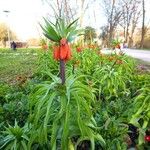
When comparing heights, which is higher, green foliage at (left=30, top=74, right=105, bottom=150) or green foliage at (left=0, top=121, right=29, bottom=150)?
green foliage at (left=30, top=74, right=105, bottom=150)

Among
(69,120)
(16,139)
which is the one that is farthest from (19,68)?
(69,120)

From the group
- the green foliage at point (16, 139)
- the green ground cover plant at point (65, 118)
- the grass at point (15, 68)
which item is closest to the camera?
the green ground cover plant at point (65, 118)

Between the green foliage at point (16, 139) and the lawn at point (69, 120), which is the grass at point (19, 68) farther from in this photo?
the green foliage at point (16, 139)

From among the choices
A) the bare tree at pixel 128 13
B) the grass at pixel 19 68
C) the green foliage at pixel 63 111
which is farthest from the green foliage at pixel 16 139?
the bare tree at pixel 128 13

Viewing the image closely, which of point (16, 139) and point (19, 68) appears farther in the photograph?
point (19, 68)

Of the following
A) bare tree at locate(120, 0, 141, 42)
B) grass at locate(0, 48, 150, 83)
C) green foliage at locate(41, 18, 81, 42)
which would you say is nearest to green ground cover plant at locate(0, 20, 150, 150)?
green foliage at locate(41, 18, 81, 42)

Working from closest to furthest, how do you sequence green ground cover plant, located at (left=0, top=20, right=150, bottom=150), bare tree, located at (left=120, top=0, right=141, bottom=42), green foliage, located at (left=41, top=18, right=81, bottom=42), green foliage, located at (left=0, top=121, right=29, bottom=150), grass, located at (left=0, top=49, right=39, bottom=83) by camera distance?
green foliage, located at (left=41, top=18, right=81, bottom=42)
green ground cover plant, located at (left=0, top=20, right=150, bottom=150)
green foliage, located at (left=0, top=121, right=29, bottom=150)
grass, located at (left=0, top=49, right=39, bottom=83)
bare tree, located at (left=120, top=0, right=141, bottom=42)

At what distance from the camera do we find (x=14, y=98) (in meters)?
5.51

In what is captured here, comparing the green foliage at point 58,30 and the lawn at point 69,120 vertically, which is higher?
the green foliage at point 58,30

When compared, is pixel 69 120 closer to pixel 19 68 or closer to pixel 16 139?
pixel 16 139

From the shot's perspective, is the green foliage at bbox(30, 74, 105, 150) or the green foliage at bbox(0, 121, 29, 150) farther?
the green foliage at bbox(0, 121, 29, 150)

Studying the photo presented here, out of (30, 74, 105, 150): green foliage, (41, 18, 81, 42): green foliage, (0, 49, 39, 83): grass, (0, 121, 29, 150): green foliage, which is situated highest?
(41, 18, 81, 42): green foliage

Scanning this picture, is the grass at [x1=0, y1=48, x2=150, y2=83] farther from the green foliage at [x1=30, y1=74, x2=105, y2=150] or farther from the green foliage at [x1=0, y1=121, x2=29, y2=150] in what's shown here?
the green foliage at [x1=30, y1=74, x2=105, y2=150]

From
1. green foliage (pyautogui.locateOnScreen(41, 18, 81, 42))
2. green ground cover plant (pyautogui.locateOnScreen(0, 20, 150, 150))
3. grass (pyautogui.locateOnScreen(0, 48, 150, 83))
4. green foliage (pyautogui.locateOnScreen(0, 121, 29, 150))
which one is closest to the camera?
green foliage (pyautogui.locateOnScreen(41, 18, 81, 42))
